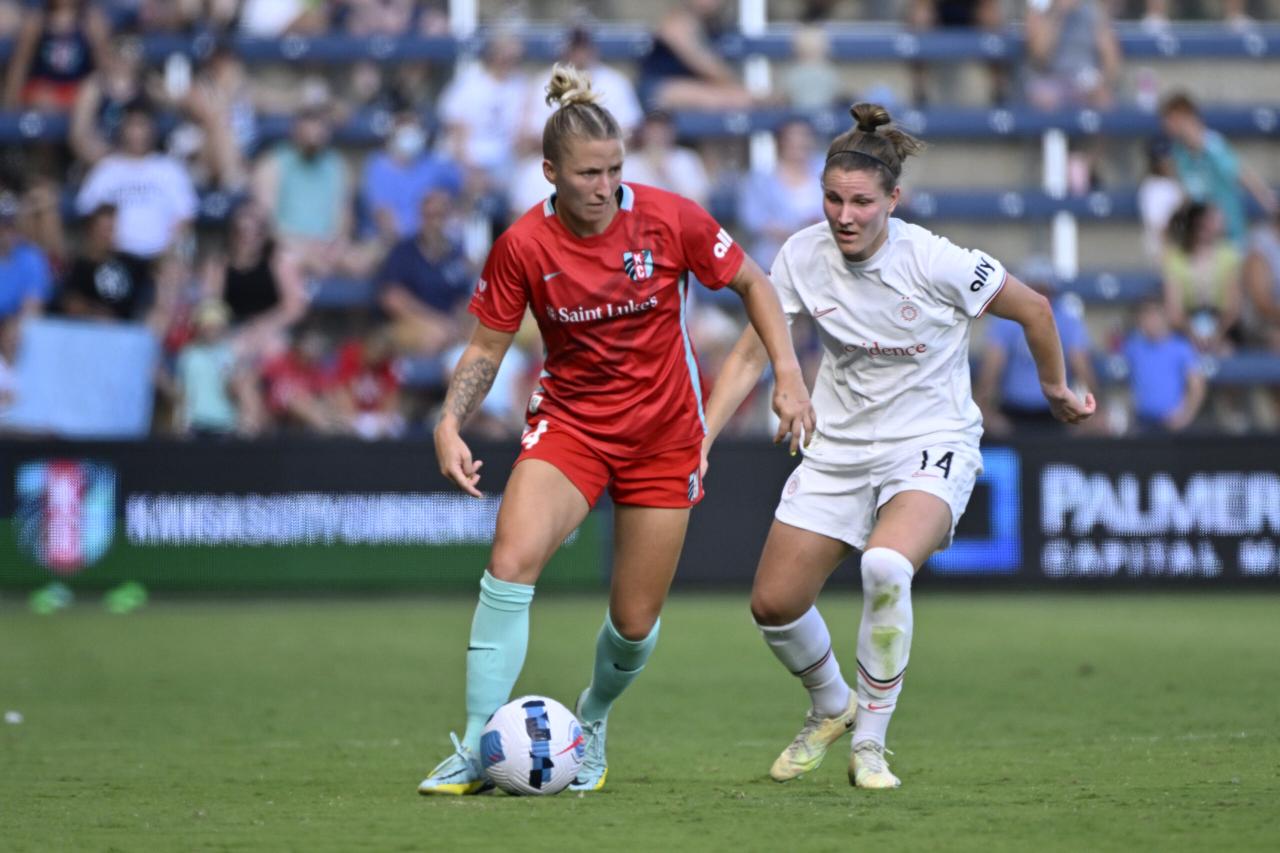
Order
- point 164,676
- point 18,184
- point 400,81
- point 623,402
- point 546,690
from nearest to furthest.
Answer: point 623,402, point 546,690, point 164,676, point 18,184, point 400,81

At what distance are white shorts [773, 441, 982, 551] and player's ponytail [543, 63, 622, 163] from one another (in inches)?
61.3

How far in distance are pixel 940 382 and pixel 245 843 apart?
10.1 ft

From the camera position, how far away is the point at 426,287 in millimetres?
16281

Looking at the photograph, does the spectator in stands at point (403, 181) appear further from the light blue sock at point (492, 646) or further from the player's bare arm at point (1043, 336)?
the light blue sock at point (492, 646)

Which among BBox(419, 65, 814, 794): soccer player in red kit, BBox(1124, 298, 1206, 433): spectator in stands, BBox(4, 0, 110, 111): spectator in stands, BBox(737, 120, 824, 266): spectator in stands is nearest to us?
BBox(419, 65, 814, 794): soccer player in red kit

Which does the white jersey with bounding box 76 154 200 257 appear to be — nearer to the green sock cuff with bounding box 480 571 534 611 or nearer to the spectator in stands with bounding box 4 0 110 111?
the spectator in stands with bounding box 4 0 110 111

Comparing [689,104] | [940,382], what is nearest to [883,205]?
[940,382]

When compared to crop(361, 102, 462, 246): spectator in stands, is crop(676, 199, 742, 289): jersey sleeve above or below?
above

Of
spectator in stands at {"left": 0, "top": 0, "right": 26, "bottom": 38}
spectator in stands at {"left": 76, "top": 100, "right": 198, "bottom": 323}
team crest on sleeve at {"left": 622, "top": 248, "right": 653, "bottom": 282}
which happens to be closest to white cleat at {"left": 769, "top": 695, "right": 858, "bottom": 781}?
team crest on sleeve at {"left": 622, "top": 248, "right": 653, "bottom": 282}

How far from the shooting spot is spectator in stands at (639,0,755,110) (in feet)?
58.2

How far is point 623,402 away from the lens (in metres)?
6.75

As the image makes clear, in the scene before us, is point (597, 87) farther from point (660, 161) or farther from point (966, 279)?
point (966, 279)

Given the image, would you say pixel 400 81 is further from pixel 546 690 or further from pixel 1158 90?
pixel 546 690

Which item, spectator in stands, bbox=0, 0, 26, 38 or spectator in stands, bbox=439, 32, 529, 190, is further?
spectator in stands, bbox=0, 0, 26, 38
